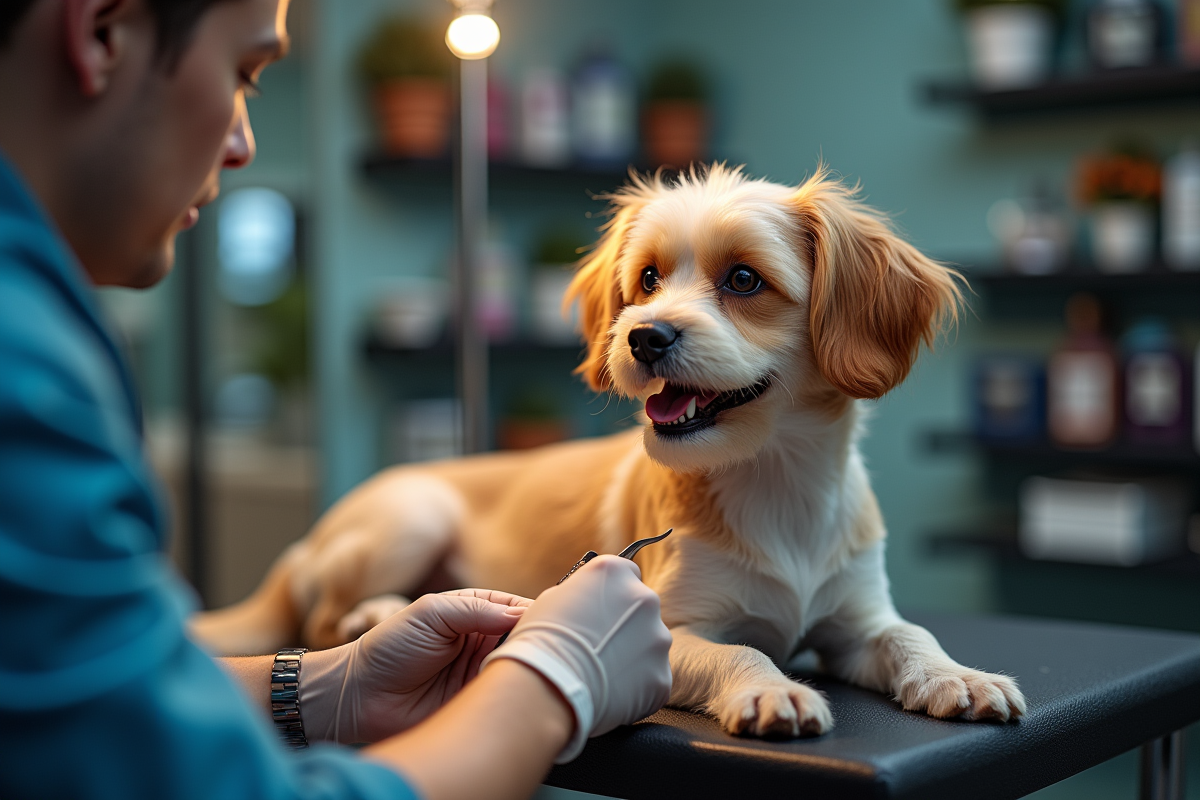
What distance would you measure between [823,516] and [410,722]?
17.0 inches

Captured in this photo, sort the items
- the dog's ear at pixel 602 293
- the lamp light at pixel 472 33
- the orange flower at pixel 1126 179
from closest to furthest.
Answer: the dog's ear at pixel 602 293 < the lamp light at pixel 472 33 < the orange flower at pixel 1126 179

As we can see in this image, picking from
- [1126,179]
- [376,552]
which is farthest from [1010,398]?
[376,552]

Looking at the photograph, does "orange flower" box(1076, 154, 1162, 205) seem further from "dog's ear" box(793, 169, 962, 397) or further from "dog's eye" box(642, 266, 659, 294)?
"dog's eye" box(642, 266, 659, 294)

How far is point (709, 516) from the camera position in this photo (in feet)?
3.63

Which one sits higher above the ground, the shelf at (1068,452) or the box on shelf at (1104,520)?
the shelf at (1068,452)

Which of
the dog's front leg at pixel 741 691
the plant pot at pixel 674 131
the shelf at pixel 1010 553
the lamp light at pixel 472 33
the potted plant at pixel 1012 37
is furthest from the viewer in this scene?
the plant pot at pixel 674 131

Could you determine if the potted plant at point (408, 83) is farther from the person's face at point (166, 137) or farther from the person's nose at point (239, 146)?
the person's face at point (166, 137)

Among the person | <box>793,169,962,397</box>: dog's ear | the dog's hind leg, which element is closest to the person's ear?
the person

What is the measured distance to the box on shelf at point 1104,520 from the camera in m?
2.88

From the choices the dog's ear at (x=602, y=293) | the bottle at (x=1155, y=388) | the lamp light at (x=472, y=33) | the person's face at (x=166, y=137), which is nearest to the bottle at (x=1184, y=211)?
the bottle at (x=1155, y=388)

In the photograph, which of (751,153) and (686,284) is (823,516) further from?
(751,153)

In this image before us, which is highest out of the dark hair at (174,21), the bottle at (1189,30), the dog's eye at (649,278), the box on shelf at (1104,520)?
the bottle at (1189,30)

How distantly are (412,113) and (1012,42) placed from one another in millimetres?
1702

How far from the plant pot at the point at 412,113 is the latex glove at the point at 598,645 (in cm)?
260
